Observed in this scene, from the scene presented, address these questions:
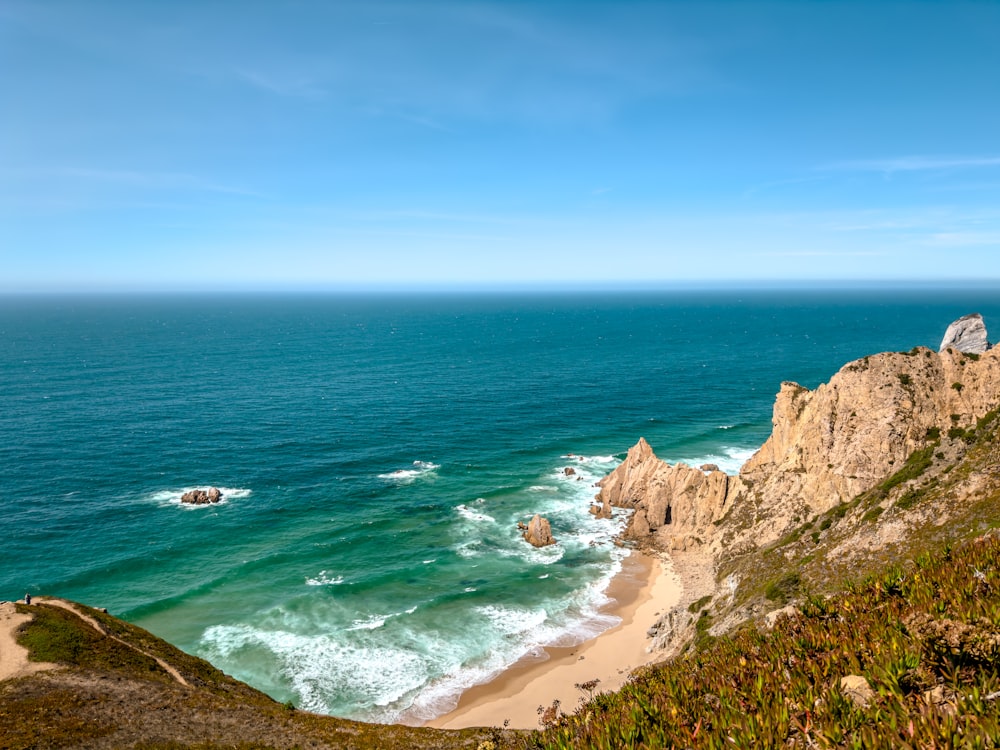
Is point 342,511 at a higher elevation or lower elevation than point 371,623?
higher

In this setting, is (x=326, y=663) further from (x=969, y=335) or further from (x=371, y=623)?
(x=969, y=335)

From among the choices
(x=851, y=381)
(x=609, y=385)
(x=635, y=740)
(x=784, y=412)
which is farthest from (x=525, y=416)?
(x=635, y=740)

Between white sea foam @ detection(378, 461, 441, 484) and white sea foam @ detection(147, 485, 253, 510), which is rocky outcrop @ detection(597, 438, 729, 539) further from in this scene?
white sea foam @ detection(147, 485, 253, 510)

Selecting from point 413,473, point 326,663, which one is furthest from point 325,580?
point 413,473

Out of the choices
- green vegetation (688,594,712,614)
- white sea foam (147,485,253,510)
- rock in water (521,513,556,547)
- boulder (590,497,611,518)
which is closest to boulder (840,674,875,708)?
green vegetation (688,594,712,614)

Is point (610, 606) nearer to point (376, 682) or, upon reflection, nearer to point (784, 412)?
point (376, 682)
